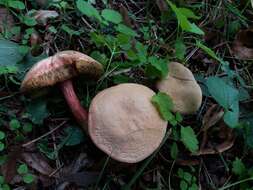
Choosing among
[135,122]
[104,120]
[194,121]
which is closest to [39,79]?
[104,120]

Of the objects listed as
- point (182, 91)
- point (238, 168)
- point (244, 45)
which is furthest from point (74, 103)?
point (244, 45)

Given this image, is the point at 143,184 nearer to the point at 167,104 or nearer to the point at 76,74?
the point at 167,104

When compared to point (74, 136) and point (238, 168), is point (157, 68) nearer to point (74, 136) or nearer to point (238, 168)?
point (74, 136)

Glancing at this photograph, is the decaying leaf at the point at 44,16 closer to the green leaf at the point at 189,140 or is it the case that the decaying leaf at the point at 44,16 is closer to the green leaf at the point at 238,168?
the green leaf at the point at 189,140

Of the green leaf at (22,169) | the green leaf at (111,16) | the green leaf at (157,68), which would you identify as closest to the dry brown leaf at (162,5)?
the green leaf at (111,16)

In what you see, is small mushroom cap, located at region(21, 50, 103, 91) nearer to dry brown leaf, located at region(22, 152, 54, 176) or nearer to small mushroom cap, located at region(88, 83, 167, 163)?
small mushroom cap, located at region(88, 83, 167, 163)

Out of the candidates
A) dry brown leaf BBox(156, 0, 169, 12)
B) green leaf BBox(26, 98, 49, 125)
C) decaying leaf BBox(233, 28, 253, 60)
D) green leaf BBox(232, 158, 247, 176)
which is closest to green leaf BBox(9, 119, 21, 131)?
green leaf BBox(26, 98, 49, 125)
